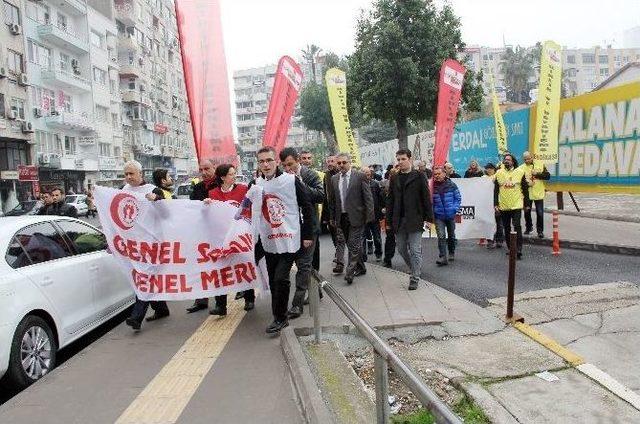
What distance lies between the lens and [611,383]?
163 inches

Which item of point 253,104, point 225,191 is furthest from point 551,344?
point 253,104

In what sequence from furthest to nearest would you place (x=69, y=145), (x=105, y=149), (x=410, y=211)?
1. (x=105, y=149)
2. (x=69, y=145)
3. (x=410, y=211)

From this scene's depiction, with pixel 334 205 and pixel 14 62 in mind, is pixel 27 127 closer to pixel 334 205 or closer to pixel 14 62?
pixel 14 62

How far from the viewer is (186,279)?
19.6 ft

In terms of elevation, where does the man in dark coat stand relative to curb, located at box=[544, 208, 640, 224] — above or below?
above

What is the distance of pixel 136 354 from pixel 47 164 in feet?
123

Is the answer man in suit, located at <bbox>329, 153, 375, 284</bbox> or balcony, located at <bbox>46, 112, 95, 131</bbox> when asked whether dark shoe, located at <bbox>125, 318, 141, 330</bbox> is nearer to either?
man in suit, located at <bbox>329, 153, 375, 284</bbox>

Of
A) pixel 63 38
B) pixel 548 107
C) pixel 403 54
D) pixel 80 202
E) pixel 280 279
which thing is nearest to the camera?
pixel 280 279

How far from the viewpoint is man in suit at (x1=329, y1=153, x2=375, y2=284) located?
25.5 ft

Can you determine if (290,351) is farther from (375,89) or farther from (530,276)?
(375,89)

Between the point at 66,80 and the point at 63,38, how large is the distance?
3.03m

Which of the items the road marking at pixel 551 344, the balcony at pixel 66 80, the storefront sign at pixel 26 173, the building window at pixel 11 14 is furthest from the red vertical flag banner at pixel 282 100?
the balcony at pixel 66 80

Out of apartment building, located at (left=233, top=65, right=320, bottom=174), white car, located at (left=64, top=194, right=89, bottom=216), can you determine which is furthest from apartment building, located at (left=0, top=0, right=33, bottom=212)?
apartment building, located at (left=233, top=65, right=320, bottom=174)

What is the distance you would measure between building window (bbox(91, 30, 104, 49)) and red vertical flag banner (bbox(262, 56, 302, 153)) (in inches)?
1671
